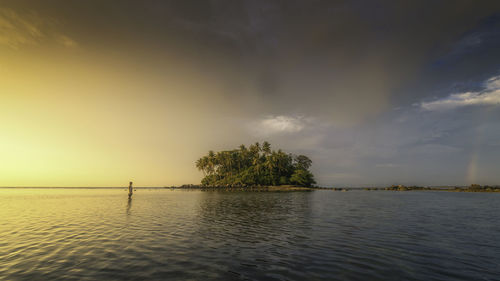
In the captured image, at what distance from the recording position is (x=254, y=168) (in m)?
126

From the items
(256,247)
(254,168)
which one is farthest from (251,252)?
(254,168)

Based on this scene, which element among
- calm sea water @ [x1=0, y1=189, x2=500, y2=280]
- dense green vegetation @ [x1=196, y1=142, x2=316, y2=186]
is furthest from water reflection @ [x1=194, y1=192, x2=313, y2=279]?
dense green vegetation @ [x1=196, y1=142, x2=316, y2=186]

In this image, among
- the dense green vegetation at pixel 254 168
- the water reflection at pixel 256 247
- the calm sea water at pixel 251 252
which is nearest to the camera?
the calm sea water at pixel 251 252

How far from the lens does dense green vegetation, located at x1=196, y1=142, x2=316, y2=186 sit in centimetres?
12006

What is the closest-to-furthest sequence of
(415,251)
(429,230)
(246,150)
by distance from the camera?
(415,251) → (429,230) → (246,150)

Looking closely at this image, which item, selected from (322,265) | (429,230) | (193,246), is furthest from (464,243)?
(193,246)

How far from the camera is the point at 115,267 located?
913cm

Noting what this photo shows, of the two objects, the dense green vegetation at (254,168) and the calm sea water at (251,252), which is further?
the dense green vegetation at (254,168)

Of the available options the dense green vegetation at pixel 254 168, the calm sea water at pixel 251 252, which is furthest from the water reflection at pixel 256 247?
the dense green vegetation at pixel 254 168

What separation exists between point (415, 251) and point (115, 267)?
14653 millimetres

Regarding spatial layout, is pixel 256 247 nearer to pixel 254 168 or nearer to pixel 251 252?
pixel 251 252

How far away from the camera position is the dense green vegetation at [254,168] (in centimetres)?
12006

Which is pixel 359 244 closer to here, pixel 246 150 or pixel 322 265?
pixel 322 265

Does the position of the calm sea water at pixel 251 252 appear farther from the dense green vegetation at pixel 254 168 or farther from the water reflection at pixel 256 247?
the dense green vegetation at pixel 254 168
